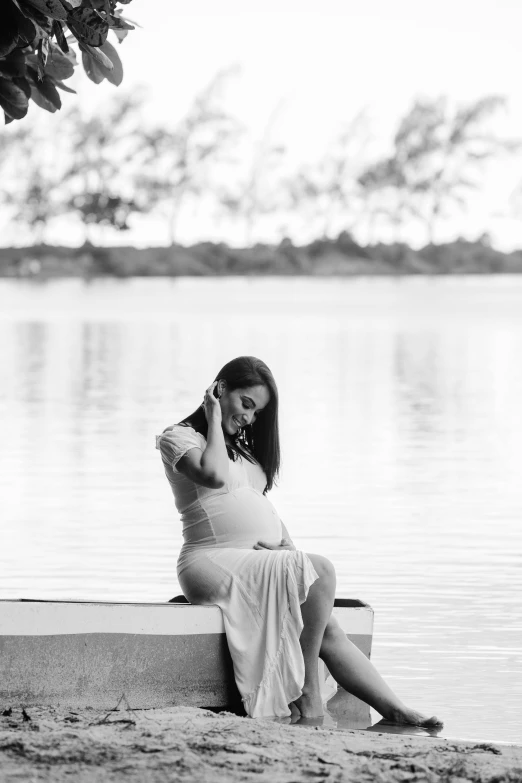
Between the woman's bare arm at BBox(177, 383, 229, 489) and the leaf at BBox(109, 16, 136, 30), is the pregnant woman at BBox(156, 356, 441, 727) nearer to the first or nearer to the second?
the woman's bare arm at BBox(177, 383, 229, 489)

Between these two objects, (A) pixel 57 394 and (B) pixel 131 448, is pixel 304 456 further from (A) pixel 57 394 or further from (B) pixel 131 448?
(A) pixel 57 394

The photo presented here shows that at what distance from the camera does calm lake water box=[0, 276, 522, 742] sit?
6305 millimetres

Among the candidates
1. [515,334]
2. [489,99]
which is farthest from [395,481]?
[489,99]

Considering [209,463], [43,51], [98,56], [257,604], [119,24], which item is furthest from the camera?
[209,463]

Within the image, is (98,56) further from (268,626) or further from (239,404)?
(268,626)

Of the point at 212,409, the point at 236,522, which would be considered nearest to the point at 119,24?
the point at 212,409

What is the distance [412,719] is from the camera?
16.9ft

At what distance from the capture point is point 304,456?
11797 mm

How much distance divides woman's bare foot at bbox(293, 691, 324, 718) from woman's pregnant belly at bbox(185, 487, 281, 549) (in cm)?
53

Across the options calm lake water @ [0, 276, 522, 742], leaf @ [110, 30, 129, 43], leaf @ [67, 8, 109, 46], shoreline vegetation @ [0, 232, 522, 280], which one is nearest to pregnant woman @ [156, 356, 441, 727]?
calm lake water @ [0, 276, 522, 742]

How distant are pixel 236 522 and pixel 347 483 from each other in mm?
5171

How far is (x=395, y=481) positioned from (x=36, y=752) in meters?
6.91

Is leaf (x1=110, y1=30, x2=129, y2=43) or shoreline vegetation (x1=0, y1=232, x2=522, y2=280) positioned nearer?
leaf (x1=110, y1=30, x2=129, y2=43)

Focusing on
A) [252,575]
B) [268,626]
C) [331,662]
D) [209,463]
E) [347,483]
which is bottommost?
[347,483]
